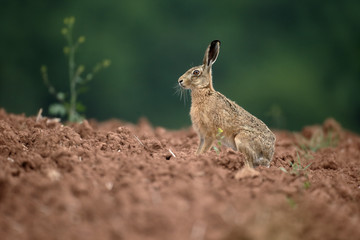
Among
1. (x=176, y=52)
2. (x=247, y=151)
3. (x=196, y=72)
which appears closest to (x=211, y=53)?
(x=196, y=72)

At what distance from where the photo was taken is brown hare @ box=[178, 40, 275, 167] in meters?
4.50

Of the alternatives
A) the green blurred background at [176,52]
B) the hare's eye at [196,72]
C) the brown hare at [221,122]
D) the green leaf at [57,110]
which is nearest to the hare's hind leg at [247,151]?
the brown hare at [221,122]

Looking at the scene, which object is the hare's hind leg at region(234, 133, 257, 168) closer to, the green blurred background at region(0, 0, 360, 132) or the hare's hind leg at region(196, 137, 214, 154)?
the hare's hind leg at region(196, 137, 214, 154)

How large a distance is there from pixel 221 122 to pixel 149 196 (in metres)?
2.20

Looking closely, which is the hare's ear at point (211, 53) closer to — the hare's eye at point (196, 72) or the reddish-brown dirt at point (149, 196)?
the hare's eye at point (196, 72)

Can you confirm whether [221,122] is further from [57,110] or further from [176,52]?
[176,52]

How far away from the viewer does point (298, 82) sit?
47.8 feet

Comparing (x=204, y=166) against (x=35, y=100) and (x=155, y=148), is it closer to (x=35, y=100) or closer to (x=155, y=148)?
(x=155, y=148)

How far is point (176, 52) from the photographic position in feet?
47.0

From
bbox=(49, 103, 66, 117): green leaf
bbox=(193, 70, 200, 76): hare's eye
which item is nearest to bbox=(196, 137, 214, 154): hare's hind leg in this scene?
bbox=(193, 70, 200, 76): hare's eye

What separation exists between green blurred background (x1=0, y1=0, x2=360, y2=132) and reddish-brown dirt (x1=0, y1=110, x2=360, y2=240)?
9751 millimetres

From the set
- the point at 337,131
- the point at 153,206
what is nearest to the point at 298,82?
the point at 337,131

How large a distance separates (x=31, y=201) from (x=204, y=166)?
1391 millimetres

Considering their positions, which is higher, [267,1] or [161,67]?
[267,1]
